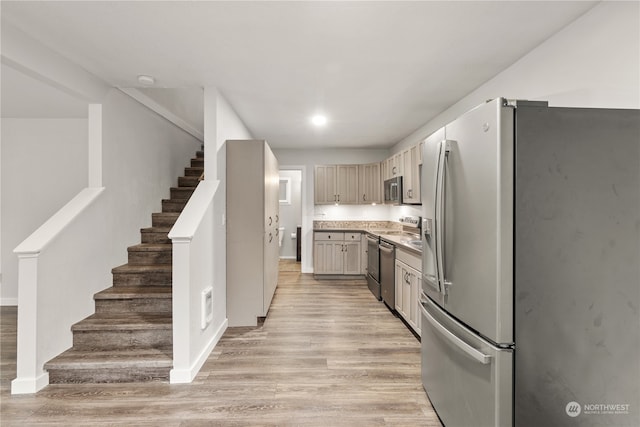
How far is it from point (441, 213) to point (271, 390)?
70.0 inches

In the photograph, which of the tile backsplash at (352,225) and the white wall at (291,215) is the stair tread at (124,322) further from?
the white wall at (291,215)

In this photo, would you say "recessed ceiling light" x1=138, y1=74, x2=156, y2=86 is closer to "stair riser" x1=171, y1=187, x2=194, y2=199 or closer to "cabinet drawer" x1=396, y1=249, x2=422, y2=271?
"stair riser" x1=171, y1=187, x2=194, y2=199

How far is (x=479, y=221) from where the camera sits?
4.66 feet

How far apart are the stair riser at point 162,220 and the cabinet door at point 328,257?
261 centimetres

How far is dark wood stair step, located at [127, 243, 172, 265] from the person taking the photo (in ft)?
10.5

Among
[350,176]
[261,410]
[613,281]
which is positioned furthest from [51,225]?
[350,176]

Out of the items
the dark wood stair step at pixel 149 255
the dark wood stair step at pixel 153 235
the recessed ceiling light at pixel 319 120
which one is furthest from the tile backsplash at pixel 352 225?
the dark wood stair step at pixel 149 255

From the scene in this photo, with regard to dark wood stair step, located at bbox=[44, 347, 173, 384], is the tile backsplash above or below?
above

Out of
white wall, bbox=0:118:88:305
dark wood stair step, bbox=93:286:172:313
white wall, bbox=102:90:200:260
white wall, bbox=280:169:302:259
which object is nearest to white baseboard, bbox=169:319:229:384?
dark wood stair step, bbox=93:286:172:313

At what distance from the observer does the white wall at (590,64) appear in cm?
157

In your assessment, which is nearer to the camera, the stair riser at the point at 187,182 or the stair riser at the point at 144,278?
the stair riser at the point at 144,278

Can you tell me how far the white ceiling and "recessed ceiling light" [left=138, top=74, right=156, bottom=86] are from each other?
0.06 metres

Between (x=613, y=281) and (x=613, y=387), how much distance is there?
1.61ft

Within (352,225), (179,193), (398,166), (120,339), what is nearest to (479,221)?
(120,339)
